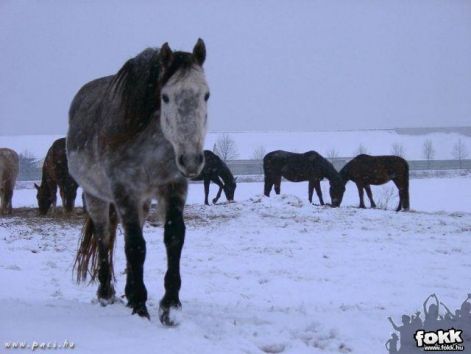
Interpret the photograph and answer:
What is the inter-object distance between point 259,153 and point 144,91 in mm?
52250

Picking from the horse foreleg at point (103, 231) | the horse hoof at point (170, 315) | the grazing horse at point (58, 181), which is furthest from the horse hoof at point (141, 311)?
the grazing horse at point (58, 181)

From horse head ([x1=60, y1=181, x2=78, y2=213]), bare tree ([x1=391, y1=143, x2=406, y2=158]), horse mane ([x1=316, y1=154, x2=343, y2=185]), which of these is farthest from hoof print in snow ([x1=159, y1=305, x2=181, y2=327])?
bare tree ([x1=391, y1=143, x2=406, y2=158])

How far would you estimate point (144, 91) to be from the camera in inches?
136

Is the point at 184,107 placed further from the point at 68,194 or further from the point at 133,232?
the point at 68,194

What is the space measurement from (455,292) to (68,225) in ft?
24.1

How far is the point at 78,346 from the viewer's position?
237 cm

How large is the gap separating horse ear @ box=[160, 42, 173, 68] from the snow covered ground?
178cm

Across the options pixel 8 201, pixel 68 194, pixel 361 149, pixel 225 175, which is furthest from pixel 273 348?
pixel 361 149

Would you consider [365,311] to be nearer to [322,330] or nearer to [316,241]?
[322,330]

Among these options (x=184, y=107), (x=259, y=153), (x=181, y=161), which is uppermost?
(x=259, y=153)

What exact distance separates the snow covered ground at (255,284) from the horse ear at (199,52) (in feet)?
6.12

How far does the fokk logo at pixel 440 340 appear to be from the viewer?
103 inches

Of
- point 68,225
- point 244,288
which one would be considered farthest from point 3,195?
point 244,288

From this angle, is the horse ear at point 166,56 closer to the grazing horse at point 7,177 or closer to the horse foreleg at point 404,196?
the grazing horse at point 7,177
